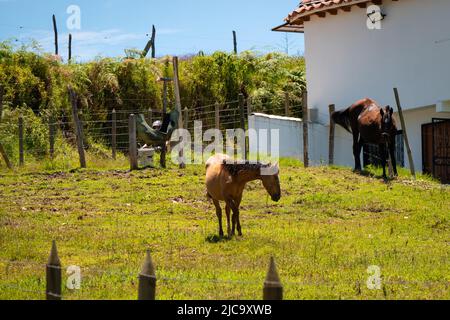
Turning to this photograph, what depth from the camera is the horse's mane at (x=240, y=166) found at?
42.7 feet

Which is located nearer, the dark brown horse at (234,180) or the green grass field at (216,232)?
the green grass field at (216,232)

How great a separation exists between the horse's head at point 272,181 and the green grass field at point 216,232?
74 centimetres

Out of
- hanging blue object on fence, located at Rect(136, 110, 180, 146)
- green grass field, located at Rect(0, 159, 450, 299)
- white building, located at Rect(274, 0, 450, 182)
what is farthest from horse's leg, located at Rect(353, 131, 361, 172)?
hanging blue object on fence, located at Rect(136, 110, 180, 146)

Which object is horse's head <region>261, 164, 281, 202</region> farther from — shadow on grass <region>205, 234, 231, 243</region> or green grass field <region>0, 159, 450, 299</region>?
shadow on grass <region>205, 234, 231, 243</region>

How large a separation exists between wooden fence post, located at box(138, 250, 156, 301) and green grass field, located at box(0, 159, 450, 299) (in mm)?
912

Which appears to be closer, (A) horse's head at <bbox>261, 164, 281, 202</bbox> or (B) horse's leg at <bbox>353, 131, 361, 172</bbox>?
(A) horse's head at <bbox>261, 164, 281, 202</bbox>

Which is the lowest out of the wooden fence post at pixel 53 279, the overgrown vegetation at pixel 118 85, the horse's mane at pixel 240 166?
the wooden fence post at pixel 53 279

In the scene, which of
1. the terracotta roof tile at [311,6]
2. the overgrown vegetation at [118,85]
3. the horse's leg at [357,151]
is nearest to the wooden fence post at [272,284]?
the horse's leg at [357,151]

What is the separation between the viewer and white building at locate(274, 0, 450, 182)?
22.4m

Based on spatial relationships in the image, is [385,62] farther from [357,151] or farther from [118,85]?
[118,85]

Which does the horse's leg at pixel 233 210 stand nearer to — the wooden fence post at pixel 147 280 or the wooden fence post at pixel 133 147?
the wooden fence post at pixel 147 280

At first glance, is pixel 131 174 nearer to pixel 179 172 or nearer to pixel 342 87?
pixel 179 172
